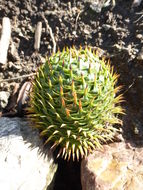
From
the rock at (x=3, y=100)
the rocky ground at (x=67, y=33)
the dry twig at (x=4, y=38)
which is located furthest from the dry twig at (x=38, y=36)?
the rock at (x=3, y=100)

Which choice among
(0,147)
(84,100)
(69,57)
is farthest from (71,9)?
(0,147)

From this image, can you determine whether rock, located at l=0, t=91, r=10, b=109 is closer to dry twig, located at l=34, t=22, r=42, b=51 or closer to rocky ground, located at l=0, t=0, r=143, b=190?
rocky ground, located at l=0, t=0, r=143, b=190

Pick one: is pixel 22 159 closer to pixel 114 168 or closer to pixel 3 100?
pixel 114 168

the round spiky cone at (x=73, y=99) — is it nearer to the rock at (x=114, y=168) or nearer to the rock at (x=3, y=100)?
the rock at (x=114, y=168)

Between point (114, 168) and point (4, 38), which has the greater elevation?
point (4, 38)

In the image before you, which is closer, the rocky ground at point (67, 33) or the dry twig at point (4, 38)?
the rocky ground at point (67, 33)

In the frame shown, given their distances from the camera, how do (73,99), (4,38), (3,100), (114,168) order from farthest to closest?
(4,38) → (3,100) → (114,168) → (73,99)

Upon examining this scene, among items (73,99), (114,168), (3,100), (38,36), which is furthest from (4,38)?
(114,168)

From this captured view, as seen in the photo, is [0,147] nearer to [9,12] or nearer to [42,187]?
[42,187]
